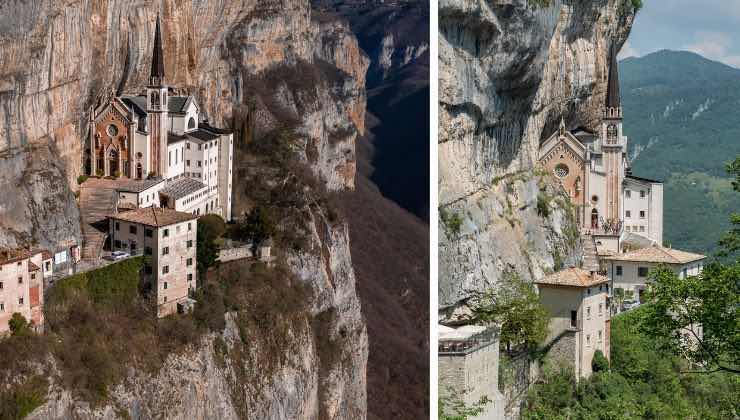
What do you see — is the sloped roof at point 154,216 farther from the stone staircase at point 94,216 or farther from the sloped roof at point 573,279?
the sloped roof at point 573,279

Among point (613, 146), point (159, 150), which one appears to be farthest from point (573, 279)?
point (159, 150)

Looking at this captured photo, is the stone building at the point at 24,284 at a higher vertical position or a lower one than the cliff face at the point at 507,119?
lower

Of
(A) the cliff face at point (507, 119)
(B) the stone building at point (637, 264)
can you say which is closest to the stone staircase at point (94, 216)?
(A) the cliff face at point (507, 119)

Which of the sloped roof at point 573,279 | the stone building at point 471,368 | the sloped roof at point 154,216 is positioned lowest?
the stone building at point 471,368

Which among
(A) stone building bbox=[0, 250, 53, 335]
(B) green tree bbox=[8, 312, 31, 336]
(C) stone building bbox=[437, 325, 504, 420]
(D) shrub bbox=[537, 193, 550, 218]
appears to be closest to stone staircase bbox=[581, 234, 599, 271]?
(D) shrub bbox=[537, 193, 550, 218]

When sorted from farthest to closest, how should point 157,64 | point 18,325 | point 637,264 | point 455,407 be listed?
point 637,264, point 455,407, point 157,64, point 18,325

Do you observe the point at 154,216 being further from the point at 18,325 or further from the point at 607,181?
the point at 607,181

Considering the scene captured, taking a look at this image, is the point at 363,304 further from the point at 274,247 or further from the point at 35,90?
the point at 35,90
